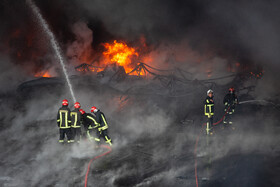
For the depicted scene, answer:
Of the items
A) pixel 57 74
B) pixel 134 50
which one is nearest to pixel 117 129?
pixel 57 74

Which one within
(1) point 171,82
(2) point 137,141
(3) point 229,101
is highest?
(1) point 171,82

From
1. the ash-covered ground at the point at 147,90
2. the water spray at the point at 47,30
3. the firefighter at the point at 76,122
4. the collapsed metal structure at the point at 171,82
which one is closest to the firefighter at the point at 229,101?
the ash-covered ground at the point at 147,90

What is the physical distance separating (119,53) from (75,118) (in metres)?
12.3

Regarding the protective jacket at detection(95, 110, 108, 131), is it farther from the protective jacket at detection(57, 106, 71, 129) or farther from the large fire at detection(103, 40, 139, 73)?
the large fire at detection(103, 40, 139, 73)

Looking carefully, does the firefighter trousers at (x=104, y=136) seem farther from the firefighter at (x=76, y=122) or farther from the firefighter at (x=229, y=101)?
the firefighter at (x=229, y=101)

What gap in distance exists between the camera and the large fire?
1833cm

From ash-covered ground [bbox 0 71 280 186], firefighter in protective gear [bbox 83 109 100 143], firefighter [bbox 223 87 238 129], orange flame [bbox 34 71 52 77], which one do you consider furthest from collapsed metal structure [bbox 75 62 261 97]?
orange flame [bbox 34 71 52 77]

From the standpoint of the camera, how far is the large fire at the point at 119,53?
18328 mm

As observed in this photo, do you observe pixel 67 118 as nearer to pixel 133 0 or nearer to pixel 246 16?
pixel 246 16

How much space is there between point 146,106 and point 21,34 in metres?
11.3

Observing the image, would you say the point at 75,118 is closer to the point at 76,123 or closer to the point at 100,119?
the point at 76,123

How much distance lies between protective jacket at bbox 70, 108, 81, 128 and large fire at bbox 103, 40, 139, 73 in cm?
1153

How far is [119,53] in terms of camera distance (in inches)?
728

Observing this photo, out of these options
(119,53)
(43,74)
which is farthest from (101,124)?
(119,53)
